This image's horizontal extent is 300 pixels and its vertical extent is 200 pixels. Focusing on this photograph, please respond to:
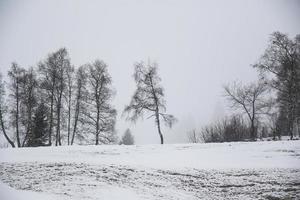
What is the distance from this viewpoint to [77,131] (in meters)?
31.1

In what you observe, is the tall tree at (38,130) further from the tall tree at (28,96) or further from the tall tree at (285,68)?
the tall tree at (285,68)

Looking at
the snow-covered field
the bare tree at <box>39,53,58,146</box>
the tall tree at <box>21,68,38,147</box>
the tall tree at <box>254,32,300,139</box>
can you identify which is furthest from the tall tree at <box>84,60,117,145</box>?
the tall tree at <box>254,32,300,139</box>

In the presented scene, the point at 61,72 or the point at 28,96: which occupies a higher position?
the point at 61,72

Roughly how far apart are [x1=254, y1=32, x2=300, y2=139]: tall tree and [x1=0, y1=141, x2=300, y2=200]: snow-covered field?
7981mm

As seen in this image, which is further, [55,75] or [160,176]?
[55,75]

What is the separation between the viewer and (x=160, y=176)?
12672 millimetres

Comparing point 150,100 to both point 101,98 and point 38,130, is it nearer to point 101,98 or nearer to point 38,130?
point 101,98

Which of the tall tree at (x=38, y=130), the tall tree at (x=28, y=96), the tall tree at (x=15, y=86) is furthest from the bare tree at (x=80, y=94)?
the tall tree at (x=15, y=86)

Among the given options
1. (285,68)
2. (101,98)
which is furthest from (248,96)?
(101,98)

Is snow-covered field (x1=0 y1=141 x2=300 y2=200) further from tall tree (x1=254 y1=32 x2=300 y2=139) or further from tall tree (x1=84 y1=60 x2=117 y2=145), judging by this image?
tall tree (x1=84 y1=60 x2=117 y2=145)

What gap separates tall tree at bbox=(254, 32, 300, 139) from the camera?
81.9 ft

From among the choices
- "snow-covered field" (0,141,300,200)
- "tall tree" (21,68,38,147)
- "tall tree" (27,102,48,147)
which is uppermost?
"tall tree" (21,68,38,147)

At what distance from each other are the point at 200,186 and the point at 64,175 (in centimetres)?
671

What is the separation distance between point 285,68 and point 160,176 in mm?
20494
